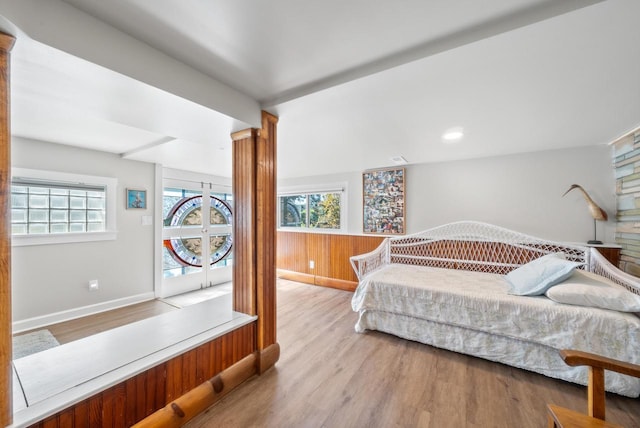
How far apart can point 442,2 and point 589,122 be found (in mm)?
2123

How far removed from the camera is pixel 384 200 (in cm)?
389

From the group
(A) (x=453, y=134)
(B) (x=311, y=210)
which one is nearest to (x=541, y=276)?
(A) (x=453, y=134)

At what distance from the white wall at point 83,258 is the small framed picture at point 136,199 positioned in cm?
7

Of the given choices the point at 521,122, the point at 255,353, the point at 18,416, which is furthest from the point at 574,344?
the point at 18,416

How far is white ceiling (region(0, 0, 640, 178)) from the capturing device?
38.8 inches

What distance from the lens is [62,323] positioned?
286 cm

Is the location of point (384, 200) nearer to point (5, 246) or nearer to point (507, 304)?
point (507, 304)

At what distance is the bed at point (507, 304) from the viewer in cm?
179

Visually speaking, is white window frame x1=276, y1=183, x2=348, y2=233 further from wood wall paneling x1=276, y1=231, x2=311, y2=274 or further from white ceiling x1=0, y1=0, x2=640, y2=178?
white ceiling x1=0, y1=0, x2=640, y2=178

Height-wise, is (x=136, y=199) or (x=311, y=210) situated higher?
(x=136, y=199)

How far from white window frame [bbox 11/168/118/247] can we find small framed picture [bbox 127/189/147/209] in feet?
0.53

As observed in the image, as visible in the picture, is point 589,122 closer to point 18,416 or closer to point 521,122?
point 521,122

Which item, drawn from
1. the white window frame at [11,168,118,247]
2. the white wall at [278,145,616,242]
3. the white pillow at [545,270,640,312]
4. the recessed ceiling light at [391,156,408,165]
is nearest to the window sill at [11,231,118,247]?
the white window frame at [11,168,118,247]

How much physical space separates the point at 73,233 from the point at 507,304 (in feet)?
15.9
